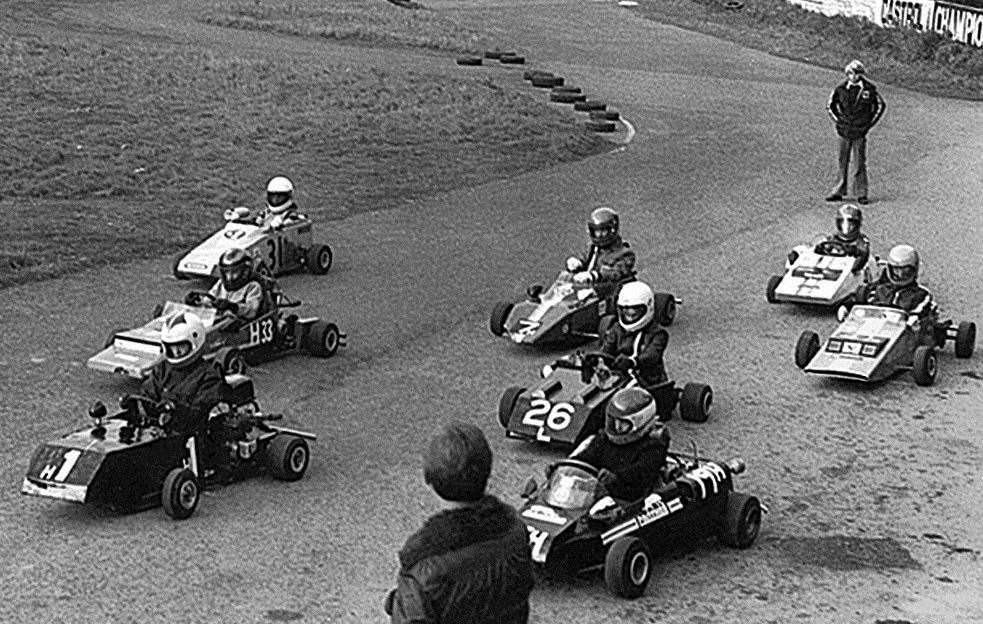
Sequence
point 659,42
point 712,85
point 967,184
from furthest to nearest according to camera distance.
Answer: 1. point 659,42
2. point 712,85
3. point 967,184

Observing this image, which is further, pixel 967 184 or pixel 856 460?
pixel 967 184

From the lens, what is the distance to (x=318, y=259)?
2009 cm

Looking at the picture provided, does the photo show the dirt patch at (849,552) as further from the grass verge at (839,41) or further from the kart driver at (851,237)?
the grass verge at (839,41)

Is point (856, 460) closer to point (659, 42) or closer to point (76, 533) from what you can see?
point (76, 533)

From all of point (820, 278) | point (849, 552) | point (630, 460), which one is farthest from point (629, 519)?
point (820, 278)

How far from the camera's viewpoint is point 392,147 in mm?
27484

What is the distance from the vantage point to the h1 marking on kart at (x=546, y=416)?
1363 centimetres

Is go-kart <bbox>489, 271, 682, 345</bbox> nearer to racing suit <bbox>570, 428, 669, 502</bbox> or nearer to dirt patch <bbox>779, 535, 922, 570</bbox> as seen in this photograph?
dirt patch <bbox>779, 535, 922, 570</bbox>

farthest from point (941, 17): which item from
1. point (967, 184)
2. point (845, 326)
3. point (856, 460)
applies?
point (856, 460)

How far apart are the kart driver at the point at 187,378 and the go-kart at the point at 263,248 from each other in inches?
254

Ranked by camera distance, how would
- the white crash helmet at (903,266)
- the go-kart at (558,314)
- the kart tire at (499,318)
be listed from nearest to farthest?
the white crash helmet at (903,266) < the go-kart at (558,314) < the kart tire at (499,318)

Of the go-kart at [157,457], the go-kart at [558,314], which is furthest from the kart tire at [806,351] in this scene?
the go-kart at [157,457]

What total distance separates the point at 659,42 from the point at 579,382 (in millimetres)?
29522

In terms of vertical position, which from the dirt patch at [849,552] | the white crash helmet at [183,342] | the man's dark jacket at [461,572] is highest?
the man's dark jacket at [461,572]
